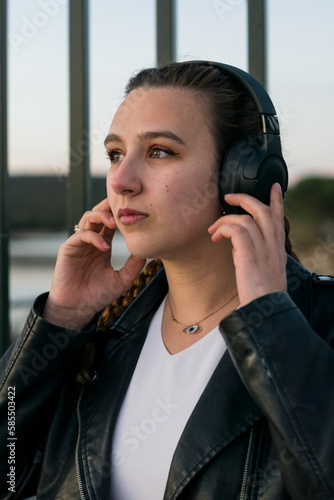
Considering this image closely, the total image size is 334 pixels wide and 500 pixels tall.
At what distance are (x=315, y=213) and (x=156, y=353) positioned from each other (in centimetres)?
125

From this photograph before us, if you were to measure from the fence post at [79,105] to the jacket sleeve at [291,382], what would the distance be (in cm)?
113

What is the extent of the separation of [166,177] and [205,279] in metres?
0.30

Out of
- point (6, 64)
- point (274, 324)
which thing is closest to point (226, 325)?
point (274, 324)

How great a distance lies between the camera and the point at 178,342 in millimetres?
1340

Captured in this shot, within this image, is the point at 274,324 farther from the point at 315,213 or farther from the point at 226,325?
A: the point at 315,213

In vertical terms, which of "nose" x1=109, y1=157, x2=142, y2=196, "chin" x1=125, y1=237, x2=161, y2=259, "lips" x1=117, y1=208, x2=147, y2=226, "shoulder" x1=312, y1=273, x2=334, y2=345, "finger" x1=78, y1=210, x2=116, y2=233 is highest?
"nose" x1=109, y1=157, x2=142, y2=196

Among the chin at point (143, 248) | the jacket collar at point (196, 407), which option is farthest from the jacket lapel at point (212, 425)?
the chin at point (143, 248)

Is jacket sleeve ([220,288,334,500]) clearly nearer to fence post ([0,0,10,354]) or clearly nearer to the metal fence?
the metal fence

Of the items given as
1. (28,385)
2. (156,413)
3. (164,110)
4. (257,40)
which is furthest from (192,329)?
(257,40)

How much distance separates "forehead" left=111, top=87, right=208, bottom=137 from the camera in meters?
1.25

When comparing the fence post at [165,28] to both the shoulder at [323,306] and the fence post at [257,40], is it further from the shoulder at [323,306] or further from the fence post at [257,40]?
the shoulder at [323,306]

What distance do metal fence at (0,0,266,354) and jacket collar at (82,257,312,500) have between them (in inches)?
26.9

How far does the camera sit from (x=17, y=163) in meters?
2.35

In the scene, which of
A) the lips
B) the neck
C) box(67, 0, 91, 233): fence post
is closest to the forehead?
the lips
